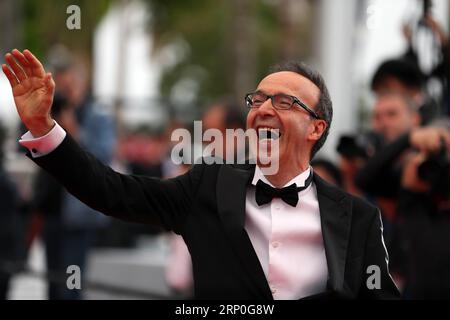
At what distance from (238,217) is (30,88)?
766 millimetres

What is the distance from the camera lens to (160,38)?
47531mm

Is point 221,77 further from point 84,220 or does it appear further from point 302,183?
point 302,183

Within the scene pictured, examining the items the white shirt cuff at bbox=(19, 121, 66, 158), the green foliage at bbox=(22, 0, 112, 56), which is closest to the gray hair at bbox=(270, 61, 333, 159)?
the white shirt cuff at bbox=(19, 121, 66, 158)

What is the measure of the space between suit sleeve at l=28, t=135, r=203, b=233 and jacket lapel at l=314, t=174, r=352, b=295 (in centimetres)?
43

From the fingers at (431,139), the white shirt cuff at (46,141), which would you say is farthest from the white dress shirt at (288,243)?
the fingers at (431,139)

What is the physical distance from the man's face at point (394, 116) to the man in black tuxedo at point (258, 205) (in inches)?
A: 105

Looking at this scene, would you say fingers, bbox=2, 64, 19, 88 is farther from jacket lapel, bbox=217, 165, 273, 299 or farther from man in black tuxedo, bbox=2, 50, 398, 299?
jacket lapel, bbox=217, 165, 273, 299

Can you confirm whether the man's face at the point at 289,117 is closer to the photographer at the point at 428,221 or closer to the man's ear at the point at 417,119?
the photographer at the point at 428,221

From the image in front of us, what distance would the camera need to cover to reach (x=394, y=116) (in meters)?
6.41

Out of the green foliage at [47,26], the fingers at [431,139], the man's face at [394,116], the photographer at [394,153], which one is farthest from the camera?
the green foliage at [47,26]

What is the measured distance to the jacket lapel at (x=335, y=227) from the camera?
3.48 meters

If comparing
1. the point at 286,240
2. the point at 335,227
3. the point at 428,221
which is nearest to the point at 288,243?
the point at 286,240

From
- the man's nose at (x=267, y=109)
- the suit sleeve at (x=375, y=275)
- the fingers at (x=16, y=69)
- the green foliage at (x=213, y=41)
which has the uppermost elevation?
the green foliage at (x=213, y=41)

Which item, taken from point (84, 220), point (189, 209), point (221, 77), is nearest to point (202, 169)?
point (189, 209)
